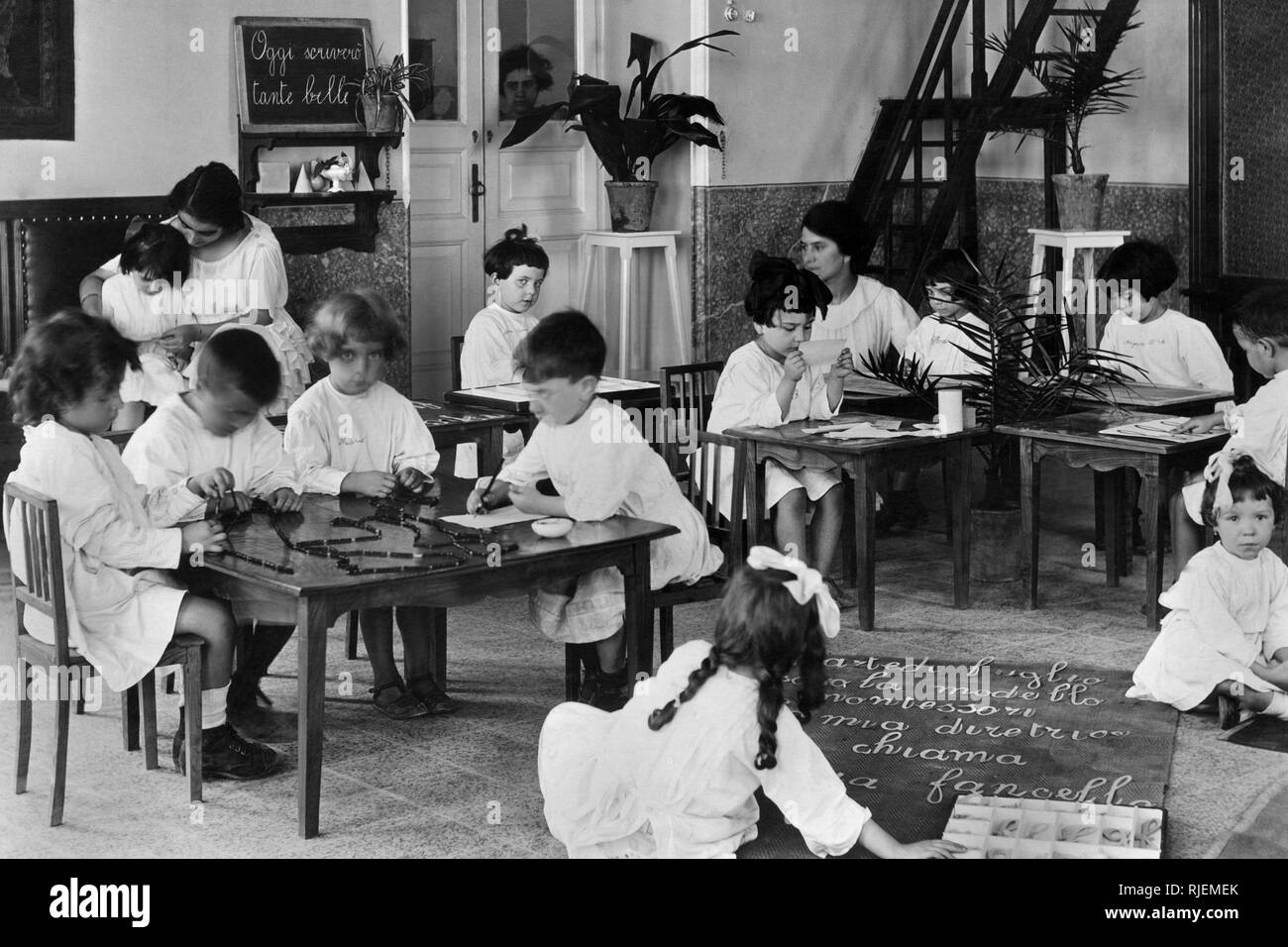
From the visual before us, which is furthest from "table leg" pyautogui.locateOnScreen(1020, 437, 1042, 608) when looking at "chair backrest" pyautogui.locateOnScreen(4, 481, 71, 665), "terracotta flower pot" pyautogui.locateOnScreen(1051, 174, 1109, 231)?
"chair backrest" pyautogui.locateOnScreen(4, 481, 71, 665)

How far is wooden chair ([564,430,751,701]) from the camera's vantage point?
4.93 meters

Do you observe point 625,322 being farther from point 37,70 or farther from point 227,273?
point 37,70

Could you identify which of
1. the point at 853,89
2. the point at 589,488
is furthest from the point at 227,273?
the point at 853,89

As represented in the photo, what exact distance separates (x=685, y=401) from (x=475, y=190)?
348 centimetres

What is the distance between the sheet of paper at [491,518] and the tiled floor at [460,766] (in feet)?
2.13

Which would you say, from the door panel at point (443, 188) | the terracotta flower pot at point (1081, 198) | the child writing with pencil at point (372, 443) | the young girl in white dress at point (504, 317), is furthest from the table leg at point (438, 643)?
the terracotta flower pot at point (1081, 198)

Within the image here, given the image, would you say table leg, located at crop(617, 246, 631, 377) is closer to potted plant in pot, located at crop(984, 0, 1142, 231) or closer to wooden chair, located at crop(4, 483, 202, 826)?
potted plant in pot, located at crop(984, 0, 1142, 231)

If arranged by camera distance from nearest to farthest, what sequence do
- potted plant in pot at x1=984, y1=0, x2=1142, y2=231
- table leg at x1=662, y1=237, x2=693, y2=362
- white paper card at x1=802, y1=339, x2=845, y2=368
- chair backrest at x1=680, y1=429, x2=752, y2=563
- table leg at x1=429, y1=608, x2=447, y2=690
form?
1. table leg at x1=429, y1=608, x2=447, y2=690
2. chair backrest at x1=680, y1=429, x2=752, y2=563
3. white paper card at x1=802, y1=339, x2=845, y2=368
4. potted plant in pot at x1=984, y1=0, x2=1142, y2=231
5. table leg at x1=662, y1=237, x2=693, y2=362

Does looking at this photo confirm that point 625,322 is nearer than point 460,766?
No

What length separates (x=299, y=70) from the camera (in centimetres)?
861

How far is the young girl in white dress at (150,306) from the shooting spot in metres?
7.00

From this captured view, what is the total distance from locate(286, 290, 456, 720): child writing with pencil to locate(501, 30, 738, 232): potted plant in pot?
451 centimetres

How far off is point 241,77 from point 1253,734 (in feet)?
19.0

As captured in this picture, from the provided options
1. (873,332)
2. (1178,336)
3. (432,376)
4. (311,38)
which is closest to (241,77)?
(311,38)
